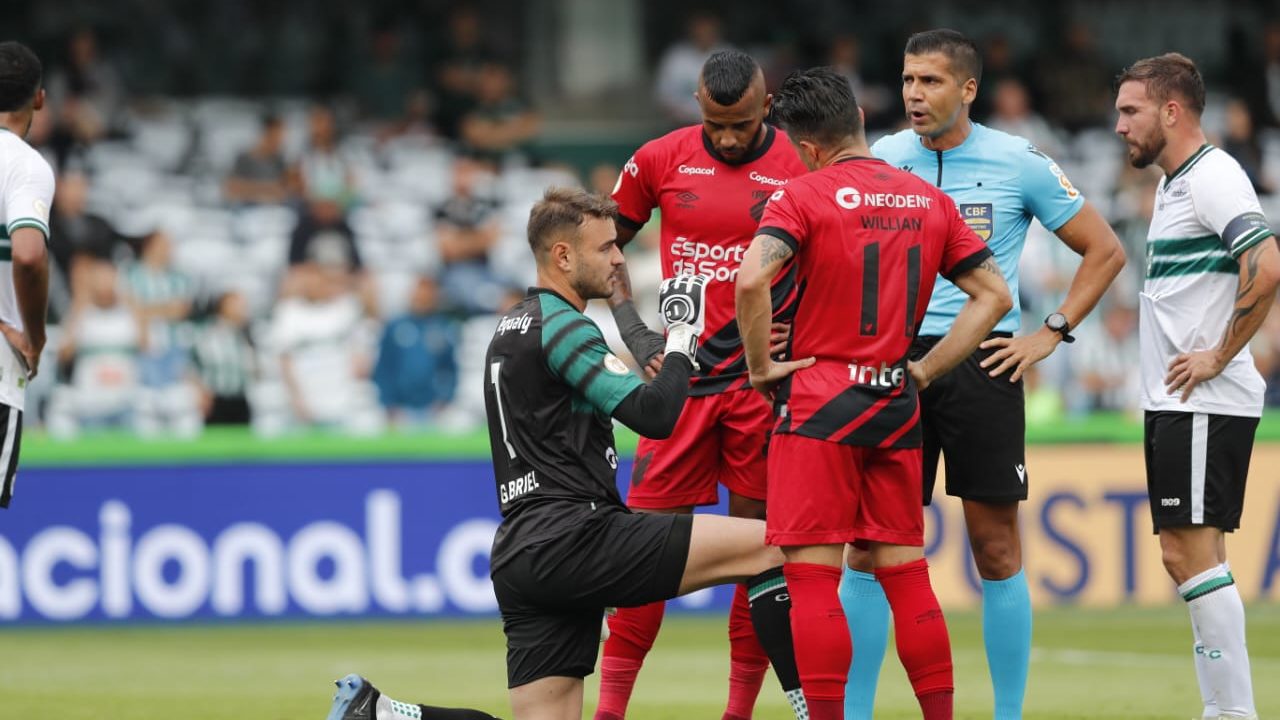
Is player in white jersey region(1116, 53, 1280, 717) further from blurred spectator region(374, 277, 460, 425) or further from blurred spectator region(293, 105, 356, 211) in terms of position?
blurred spectator region(293, 105, 356, 211)

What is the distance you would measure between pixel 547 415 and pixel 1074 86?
14.7 metres

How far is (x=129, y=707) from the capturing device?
935cm

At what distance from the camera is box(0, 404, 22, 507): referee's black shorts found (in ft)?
25.0

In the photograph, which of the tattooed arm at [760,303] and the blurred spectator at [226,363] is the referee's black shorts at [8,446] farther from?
the blurred spectator at [226,363]

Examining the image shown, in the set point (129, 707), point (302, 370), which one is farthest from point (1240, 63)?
point (129, 707)

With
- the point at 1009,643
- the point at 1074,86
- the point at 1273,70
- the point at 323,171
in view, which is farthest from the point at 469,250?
the point at 1009,643

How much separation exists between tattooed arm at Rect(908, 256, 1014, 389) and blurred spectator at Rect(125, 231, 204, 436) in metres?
7.86

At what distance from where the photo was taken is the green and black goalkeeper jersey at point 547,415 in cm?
654

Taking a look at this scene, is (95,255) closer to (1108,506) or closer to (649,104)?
(649,104)

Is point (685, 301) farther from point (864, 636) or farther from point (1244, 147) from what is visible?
point (1244, 147)

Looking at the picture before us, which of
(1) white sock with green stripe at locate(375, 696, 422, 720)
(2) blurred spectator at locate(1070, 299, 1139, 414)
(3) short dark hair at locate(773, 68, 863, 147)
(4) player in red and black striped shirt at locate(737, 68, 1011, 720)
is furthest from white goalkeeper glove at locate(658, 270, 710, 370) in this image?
(2) blurred spectator at locate(1070, 299, 1139, 414)

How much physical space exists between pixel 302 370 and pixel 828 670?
9.11 metres

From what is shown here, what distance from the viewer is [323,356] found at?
14945 millimetres

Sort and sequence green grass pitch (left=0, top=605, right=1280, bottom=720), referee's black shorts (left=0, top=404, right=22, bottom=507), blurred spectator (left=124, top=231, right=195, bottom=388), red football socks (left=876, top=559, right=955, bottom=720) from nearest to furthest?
red football socks (left=876, top=559, right=955, bottom=720) → referee's black shorts (left=0, top=404, right=22, bottom=507) → green grass pitch (left=0, top=605, right=1280, bottom=720) → blurred spectator (left=124, top=231, right=195, bottom=388)
